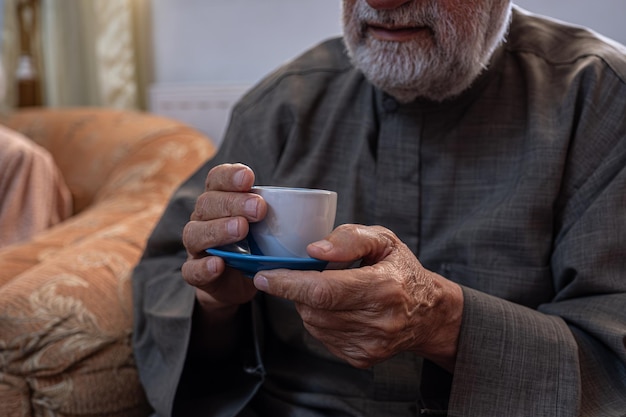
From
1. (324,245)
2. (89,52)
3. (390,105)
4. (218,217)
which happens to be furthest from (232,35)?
(324,245)

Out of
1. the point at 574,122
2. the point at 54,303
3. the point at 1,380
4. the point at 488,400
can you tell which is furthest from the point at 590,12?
the point at 1,380

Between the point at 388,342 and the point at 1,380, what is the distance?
0.60 meters

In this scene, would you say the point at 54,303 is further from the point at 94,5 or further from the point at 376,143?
the point at 94,5

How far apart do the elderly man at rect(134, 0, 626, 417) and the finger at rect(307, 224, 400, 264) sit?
12 mm

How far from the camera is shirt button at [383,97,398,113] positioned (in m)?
1.04

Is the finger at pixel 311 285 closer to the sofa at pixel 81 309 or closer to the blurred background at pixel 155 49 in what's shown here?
the sofa at pixel 81 309

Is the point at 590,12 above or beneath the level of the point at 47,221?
above

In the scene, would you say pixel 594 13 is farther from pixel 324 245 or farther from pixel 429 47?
pixel 324 245

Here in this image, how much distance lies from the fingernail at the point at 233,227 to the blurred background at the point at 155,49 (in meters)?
1.46

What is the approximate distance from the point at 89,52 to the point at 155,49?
278mm

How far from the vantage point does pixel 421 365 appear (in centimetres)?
97

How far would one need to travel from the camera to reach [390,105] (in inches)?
41.0

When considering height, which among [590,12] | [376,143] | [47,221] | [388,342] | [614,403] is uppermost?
[590,12]

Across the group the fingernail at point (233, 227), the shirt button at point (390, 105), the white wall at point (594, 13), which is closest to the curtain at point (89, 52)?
the white wall at point (594, 13)
